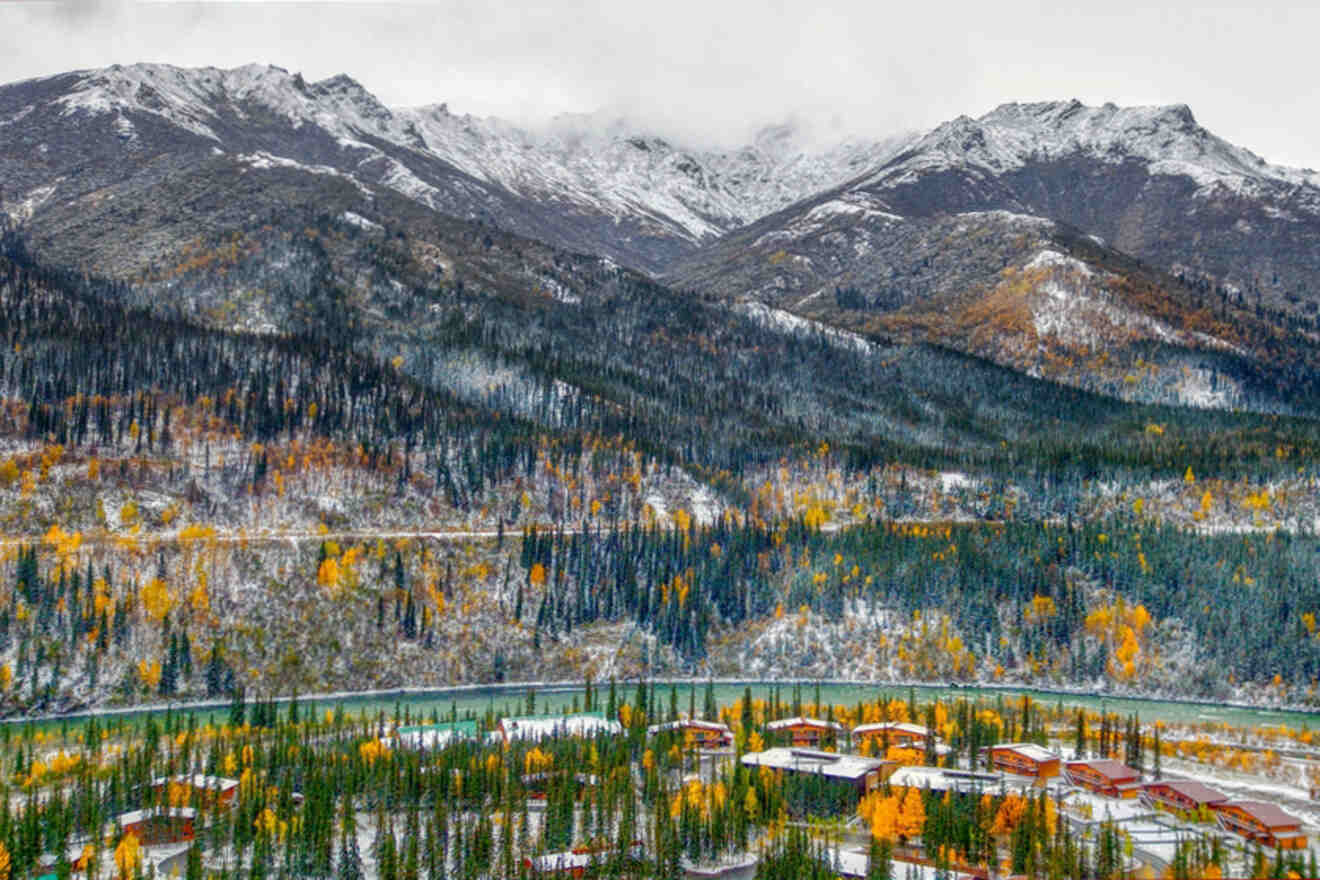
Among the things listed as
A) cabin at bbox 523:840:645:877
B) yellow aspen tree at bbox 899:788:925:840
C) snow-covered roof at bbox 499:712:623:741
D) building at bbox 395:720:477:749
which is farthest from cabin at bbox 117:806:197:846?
yellow aspen tree at bbox 899:788:925:840

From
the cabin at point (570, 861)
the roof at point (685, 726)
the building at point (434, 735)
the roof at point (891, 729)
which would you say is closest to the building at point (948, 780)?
the roof at point (891, 729)

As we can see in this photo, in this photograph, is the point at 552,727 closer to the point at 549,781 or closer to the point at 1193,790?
the point at 549,781

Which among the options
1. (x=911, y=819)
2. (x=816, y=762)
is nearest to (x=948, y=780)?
(x=911, y=819)

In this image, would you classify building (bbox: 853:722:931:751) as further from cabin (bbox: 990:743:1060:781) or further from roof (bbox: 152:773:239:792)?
roof (bbox: 152:773:239:792)

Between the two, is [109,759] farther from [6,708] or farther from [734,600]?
[734,600]

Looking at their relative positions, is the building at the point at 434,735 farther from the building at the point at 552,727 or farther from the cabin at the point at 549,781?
the cabin at the point at 549,781

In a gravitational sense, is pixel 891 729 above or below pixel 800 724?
above
